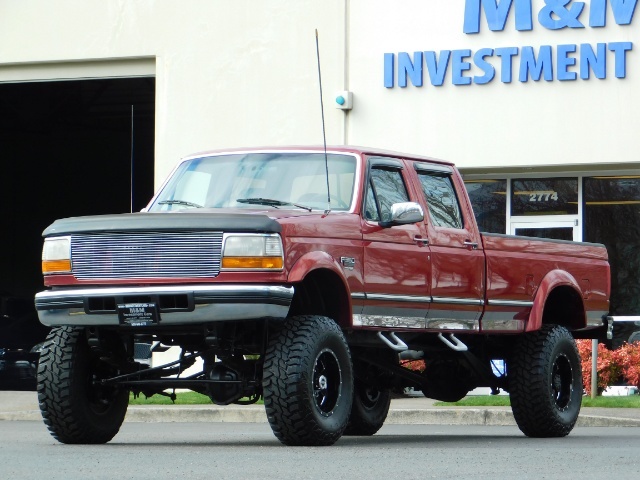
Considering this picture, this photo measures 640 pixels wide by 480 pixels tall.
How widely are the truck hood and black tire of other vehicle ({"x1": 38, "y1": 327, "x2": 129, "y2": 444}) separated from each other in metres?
0.80


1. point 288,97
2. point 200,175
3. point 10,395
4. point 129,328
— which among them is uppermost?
point 288,97

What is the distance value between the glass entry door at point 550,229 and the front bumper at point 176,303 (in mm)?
13235

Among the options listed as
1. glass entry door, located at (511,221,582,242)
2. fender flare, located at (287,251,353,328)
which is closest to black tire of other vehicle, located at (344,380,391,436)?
fender flare, located at (287,251,353,328)

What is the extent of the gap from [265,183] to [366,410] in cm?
255

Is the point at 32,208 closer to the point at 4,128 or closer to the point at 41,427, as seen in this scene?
the point at 4,128

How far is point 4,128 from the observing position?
128 ft

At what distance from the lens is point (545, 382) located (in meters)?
12.1

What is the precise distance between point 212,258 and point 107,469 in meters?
2.06

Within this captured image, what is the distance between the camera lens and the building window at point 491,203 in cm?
2266

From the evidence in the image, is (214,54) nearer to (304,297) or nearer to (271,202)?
(271,202)

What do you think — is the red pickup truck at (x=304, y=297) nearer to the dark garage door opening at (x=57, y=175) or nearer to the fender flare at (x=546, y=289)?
the fender flare at (x=546, y=289)

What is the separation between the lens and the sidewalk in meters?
15.6

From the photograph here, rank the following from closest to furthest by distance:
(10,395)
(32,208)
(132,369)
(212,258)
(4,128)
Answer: (212,258)
(132,369)
(10,395)
(4,128)
(32,208)

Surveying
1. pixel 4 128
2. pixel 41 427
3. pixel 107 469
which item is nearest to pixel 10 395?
pixel 41 427
